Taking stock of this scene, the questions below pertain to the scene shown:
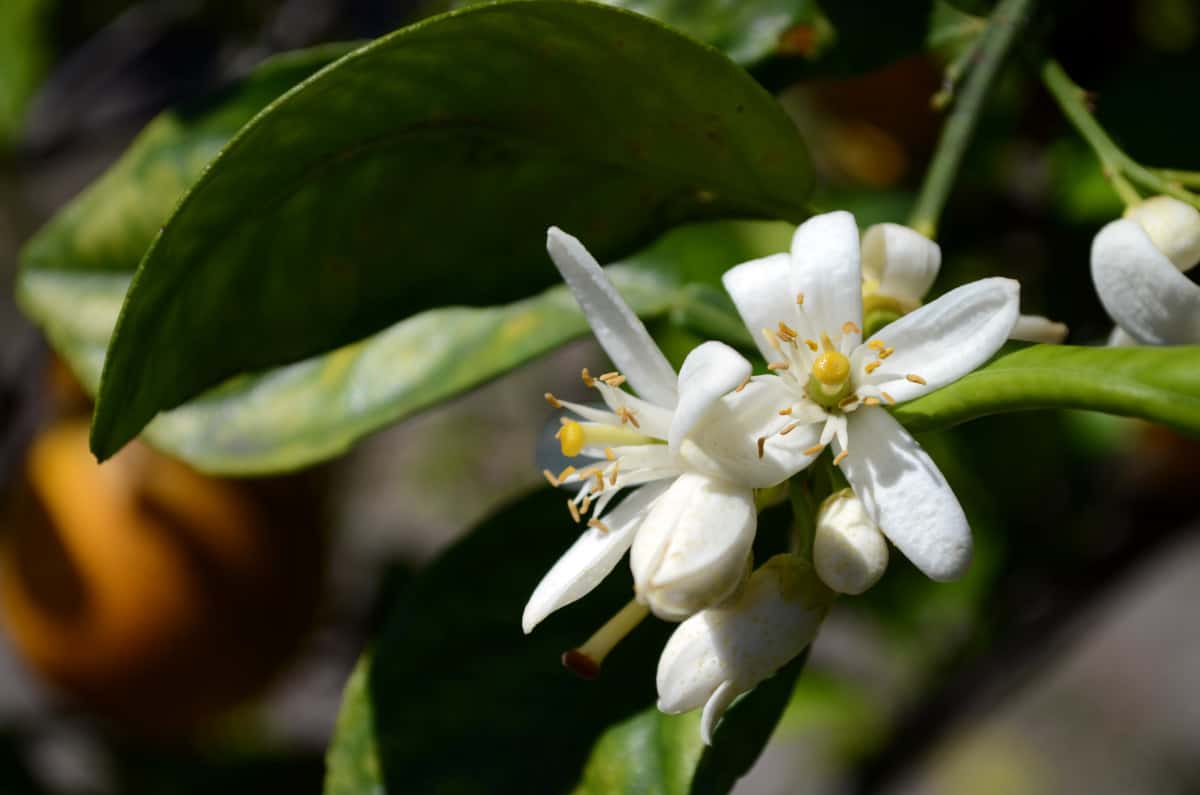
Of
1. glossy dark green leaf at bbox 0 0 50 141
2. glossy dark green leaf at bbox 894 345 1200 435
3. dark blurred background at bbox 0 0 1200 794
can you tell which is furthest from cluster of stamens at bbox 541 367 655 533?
glossy dark green leaf at bbox 0 0 50 141

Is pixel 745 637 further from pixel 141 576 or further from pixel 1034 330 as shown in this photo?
pixel 141 576

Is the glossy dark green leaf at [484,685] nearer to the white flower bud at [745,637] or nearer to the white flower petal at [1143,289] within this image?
the white flower bud at [745,637]

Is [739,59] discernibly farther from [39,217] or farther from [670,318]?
[39,217]

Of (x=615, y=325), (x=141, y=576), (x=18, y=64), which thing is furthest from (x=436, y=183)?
(x=18, y=64)

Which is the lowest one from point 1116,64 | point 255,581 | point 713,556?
point 255,581

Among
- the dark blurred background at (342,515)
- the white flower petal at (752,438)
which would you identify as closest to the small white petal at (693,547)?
the white flower petal at (752,438)

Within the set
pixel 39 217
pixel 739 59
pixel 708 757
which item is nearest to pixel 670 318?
pixel 739 59
